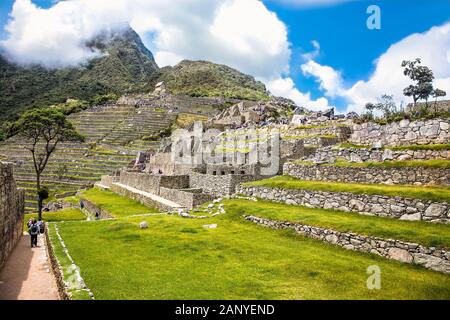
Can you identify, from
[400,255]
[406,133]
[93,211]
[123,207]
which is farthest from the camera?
[93,211]

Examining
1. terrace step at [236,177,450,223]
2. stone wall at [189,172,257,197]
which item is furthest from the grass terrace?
stone wall at [189,172,257,197]

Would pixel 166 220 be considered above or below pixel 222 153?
below

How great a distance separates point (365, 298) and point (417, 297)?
1058mm

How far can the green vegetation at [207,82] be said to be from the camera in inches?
3986

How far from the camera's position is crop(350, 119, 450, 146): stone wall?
1466 centimetres

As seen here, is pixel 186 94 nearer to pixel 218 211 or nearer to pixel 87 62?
pixel 218 211

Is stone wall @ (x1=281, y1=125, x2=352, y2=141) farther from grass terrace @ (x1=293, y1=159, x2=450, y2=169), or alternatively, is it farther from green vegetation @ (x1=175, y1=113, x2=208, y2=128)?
green vegetation @ (x1=175, y1=113, x2=208, y2=128)

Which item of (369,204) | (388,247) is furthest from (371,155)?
(388,247)

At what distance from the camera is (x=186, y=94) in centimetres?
9975

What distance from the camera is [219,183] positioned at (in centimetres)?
2159

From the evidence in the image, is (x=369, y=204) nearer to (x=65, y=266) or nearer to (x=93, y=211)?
(x=65, y=266)

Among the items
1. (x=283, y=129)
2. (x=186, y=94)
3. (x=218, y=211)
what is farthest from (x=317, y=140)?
(x=186, y=94)

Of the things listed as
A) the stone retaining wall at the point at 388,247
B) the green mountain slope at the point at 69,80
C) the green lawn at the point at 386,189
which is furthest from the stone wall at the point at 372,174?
the green mountain slope at the point at 69,80

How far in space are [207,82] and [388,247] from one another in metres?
115
